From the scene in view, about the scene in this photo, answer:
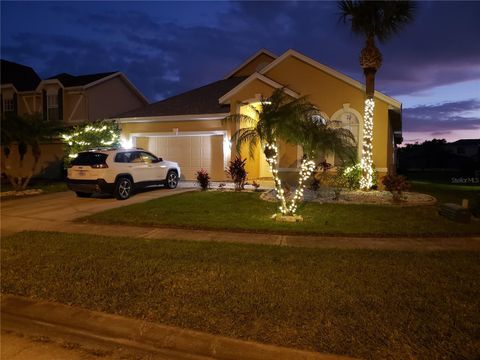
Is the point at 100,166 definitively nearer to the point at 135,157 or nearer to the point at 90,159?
the point at 90,159

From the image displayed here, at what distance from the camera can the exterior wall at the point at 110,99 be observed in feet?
79.3

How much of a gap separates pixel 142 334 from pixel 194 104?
16080 mm

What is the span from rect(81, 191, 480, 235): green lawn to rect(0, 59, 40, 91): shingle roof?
2307 centimetres

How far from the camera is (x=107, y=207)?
1248 centimetres

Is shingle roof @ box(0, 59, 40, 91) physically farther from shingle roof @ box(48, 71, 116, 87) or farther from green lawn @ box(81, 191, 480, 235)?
green lawn @ box(81, 191, 480, 235)

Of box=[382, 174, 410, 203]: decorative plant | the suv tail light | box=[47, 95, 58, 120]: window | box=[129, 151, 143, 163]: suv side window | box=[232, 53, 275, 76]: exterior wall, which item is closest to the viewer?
box=[382, 174, 410, 203]: decorative plant

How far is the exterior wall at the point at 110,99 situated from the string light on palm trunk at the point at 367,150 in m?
15.7

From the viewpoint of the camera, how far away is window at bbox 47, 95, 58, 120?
24344 millimetres

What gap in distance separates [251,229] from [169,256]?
2563 mm

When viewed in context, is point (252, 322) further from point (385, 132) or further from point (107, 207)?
point (385, 132)

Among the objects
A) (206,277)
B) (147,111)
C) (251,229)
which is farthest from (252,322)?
(147,111)

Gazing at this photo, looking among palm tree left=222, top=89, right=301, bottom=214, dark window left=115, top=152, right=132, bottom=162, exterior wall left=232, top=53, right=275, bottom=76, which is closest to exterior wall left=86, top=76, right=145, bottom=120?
exterior wall left=232, top=53, right=275, bottom=76

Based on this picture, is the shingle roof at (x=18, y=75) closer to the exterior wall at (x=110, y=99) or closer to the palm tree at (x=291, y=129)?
the exterior wall at (x=110, y=99)

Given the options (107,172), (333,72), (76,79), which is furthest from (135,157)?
(76,79)
